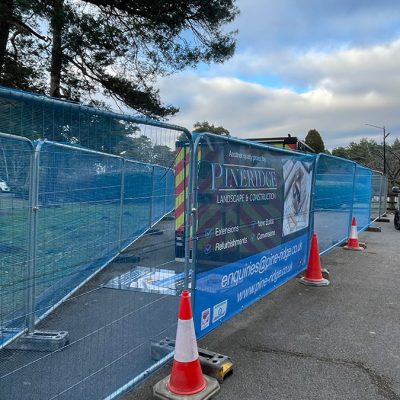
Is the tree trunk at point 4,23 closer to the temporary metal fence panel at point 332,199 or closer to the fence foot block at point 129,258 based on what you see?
the temporary metal fence panel at point 332,199

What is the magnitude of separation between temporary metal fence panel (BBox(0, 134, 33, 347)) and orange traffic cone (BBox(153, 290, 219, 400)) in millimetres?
1322

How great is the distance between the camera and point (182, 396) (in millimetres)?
2930

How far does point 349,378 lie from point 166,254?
1943 mm

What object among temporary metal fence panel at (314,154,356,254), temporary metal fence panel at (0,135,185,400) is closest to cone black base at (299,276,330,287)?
temporary metal fence panel at (314,154,356,254)

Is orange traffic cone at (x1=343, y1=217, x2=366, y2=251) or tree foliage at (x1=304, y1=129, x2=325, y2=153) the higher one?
tree foliage at (x1=304, y1=129, x2=325, y2=153)

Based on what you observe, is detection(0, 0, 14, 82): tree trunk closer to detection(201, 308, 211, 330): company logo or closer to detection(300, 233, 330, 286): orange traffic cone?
detection(300, 233, 330, 286): orange traffic cone

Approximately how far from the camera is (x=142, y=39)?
13.0 metres

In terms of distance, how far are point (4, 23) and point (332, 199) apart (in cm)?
1007

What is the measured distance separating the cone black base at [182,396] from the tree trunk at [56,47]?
10498mm

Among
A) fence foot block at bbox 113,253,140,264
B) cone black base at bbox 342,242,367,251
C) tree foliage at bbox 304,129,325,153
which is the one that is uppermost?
tree foliage at bbox 304,129,325,153

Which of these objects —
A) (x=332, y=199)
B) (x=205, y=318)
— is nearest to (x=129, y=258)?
(x=205, y=318)

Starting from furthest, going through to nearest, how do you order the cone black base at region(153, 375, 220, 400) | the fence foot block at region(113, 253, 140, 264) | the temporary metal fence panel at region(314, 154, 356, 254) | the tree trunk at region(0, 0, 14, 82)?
the tree trunk at region(0, 0, 14, 82), the temporary metal fence panel at region(314, 154, 356, 254), the fence foot block at region(113, 253, 140, 264), the cone black base at region(153, 375, 220, 400)

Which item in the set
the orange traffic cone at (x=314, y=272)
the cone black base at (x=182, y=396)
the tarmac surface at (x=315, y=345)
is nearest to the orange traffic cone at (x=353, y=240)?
the tarmac surface at (x=315, y=345)

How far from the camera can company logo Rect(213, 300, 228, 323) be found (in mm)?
3782
